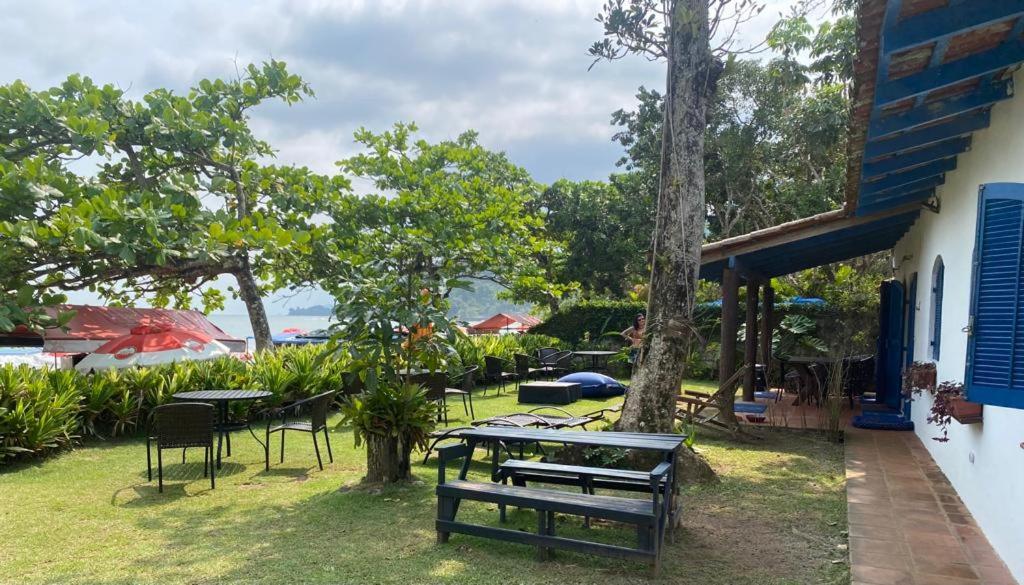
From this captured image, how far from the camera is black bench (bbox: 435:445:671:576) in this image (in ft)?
12.4

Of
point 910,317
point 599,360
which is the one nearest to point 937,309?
point 910,317

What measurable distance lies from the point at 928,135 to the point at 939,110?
744 mm

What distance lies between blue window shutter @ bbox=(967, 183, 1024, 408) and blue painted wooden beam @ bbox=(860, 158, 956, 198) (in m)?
3.31

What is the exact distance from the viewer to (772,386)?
14383 millimetres

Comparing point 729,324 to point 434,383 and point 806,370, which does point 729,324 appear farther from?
point 434,383

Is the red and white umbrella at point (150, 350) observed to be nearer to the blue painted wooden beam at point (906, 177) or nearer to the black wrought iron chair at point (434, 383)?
the black wrought iron chair at point (434, 383)

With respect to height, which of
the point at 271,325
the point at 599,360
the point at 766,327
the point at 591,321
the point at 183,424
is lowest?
the point at 271,325

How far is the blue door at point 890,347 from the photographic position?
10.4m

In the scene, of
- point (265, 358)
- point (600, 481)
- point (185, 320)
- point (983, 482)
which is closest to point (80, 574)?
point (600, 481)

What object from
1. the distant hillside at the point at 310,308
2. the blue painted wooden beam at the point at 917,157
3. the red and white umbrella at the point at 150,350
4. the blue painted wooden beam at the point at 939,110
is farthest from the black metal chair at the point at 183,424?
the blue painted wooden beam at the point at 917,157

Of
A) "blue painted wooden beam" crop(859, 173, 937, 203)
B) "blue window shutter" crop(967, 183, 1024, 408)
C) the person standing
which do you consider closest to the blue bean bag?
the person standing

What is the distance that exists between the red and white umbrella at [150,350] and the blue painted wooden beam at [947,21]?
9.36 m

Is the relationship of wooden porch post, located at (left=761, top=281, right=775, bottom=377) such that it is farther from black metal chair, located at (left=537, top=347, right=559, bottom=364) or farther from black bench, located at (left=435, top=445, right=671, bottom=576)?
black bench, located at (left=435, top=445, right=671, bottom=576)

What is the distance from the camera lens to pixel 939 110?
4.58 metres
